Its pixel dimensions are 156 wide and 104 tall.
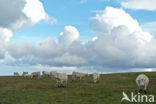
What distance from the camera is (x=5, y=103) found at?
2492cm

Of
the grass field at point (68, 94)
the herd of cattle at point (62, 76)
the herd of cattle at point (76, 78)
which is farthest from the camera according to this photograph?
the herd of cattle at point (62, 76)

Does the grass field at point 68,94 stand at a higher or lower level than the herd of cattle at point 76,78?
lower

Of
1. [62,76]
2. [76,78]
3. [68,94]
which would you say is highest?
[62,76]

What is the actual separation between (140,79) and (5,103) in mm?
17003

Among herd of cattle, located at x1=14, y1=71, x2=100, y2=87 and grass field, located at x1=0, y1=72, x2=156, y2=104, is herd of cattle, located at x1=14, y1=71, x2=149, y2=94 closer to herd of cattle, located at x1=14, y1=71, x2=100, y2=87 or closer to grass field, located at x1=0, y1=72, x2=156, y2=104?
herd of cattle, located at x1=14, y1=71, x2=100, y2=87

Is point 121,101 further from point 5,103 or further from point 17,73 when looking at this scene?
point 17,73

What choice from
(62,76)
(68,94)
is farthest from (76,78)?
(68,94)

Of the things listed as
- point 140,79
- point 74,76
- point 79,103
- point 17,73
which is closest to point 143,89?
point 140,79

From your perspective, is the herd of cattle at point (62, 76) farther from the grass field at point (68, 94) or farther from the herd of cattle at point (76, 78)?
the grass field at point (68, 94)

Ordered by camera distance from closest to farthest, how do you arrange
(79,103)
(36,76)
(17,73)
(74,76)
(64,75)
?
(79,103) < (64,75) < (74,76) < (36,76) < (17,73)

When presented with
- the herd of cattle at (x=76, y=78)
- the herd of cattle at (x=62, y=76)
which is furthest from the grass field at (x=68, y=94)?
the herd of cattle at (x=62, y=76)

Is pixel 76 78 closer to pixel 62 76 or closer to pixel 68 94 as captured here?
pixel 62 76

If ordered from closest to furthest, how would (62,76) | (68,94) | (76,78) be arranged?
A: (68,94), (62,76), (76,78)

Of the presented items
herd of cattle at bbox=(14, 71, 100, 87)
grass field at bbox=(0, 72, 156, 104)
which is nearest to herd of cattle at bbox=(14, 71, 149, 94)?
herd of cattle at bbox=(14, 71, 100, 87)
